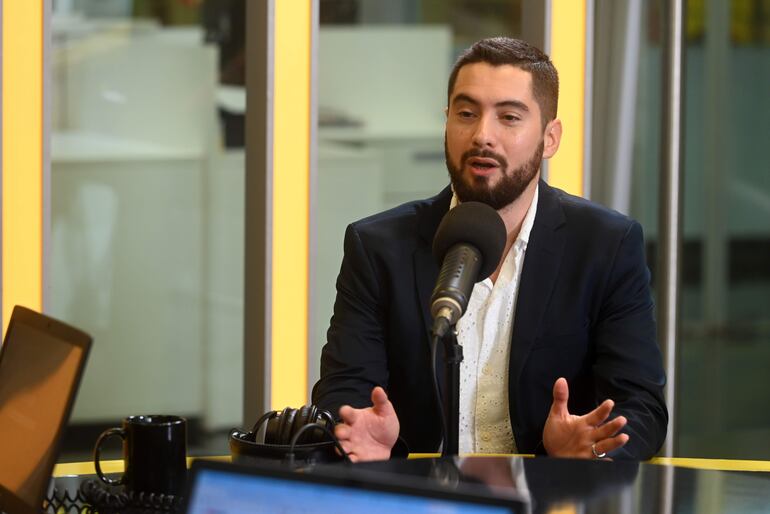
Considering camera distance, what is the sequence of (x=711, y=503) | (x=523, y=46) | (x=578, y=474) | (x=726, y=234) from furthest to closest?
(x=726, y=234) → (x=523, y=46) → (x=578, y=474) → (x=711, y=503)

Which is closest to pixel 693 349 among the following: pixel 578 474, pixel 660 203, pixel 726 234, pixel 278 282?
pixel 726 234

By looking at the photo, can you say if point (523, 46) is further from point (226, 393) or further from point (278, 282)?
point (226, 393)

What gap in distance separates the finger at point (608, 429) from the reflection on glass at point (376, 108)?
3.13 metres

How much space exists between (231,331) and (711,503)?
386 cm

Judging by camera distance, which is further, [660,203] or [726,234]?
[726,234]

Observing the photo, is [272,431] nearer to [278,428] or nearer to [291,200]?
[278,428]

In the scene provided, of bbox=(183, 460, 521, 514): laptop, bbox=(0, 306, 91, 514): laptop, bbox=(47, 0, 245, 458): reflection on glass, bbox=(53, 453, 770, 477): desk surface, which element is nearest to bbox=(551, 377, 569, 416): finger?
bbox=(53, 453, 770, 477): desk surface

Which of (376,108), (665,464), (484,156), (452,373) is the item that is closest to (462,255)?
(452,373)

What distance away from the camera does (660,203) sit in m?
3.83

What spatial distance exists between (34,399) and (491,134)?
113 centimetres


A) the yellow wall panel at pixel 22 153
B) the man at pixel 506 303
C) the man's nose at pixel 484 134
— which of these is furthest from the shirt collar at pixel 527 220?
the yellow wall panel at pixel 22 153

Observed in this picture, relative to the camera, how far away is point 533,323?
94.3 inches

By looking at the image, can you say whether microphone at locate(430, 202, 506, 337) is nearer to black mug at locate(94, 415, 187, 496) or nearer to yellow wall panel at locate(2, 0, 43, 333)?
black mug at locate(94, 415, 187, 496)

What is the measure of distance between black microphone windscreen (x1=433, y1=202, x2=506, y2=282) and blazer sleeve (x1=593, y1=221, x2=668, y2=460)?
51cm
